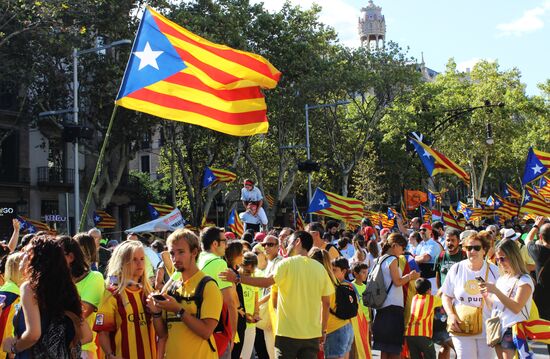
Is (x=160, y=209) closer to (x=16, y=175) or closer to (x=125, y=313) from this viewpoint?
(x=16, y=175)

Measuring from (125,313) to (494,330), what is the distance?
350 cm

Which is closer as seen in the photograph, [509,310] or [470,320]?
[509,310]

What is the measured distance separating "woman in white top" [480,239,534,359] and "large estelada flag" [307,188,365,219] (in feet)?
46.6

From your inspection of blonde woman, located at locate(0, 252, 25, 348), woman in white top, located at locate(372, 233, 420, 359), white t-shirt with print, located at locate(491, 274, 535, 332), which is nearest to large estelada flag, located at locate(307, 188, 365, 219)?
woman in white top, located at locate(372, 233, 420, 359)

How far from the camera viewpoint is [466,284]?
722cm

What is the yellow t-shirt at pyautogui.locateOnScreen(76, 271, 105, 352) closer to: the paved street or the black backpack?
the black backpack

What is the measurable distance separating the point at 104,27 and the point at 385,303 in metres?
21.6

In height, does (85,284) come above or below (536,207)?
below

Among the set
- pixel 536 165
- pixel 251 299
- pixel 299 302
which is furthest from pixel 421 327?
pixel 536 165

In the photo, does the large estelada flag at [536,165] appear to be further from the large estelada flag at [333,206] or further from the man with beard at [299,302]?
the man with beard at [299,302]

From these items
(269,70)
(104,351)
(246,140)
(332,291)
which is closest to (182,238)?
(104,351)

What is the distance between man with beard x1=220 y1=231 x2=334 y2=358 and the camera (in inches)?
270

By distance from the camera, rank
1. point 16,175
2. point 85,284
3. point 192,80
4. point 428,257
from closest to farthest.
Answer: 1. point 85,284
2. point 192,80
3. point 428,257
4. point 16,175

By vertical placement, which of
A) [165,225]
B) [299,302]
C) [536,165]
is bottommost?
[299,302]
